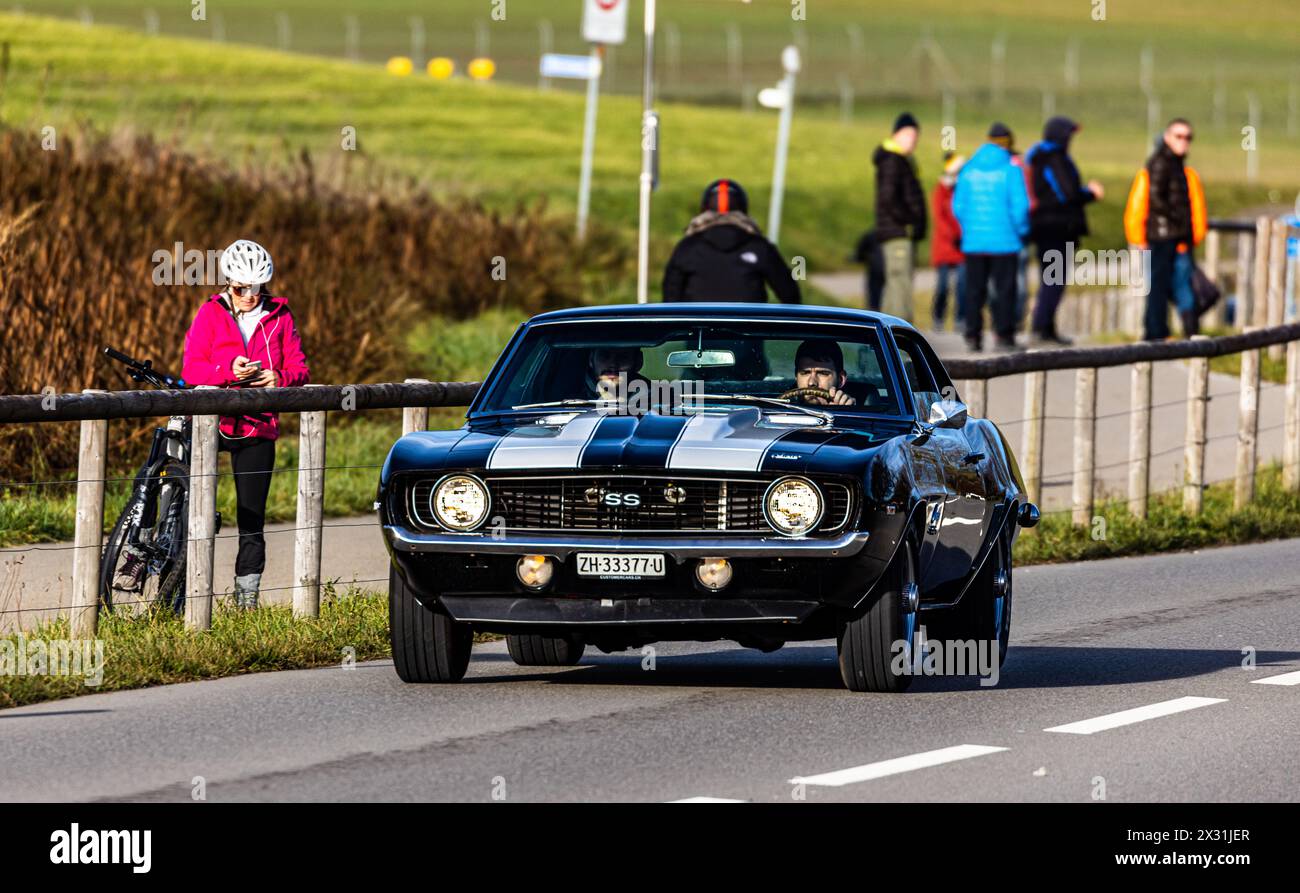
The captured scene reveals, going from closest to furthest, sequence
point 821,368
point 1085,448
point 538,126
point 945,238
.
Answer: point 821,368
point 1085,448
point 945,238
point 538,126

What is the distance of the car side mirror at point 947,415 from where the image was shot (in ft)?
38.7

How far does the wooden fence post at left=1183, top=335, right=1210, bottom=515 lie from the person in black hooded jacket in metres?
3.89

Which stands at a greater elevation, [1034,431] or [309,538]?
[1034,431]

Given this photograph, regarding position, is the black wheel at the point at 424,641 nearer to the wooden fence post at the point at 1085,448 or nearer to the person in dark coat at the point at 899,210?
the wooden fence post at the point at 1085,448

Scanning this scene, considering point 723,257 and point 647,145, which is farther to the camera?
point 647,145

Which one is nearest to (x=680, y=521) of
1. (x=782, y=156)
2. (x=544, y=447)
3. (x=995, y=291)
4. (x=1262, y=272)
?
(x=544, y=447)

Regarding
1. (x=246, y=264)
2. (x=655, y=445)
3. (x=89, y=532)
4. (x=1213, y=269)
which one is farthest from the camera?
(x=1213, y=269)

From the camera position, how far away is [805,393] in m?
12.0

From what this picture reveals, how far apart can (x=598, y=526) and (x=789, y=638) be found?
880mm

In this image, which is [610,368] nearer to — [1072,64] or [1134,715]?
[1134,715]

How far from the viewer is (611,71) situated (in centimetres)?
11300

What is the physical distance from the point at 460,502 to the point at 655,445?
2.63 feet

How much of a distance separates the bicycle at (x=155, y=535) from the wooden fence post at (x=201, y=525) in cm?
21
